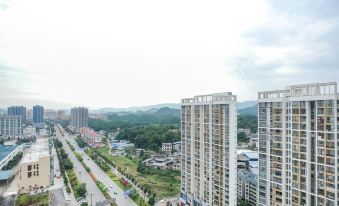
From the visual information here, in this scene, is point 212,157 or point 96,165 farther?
point 96,165

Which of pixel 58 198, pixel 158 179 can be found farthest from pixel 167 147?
pixel 58 198

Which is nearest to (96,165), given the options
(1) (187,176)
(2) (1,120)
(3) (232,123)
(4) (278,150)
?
(1) (187,176)

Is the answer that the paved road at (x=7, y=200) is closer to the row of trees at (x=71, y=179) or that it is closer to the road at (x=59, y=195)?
the road at (x=59, y=195)

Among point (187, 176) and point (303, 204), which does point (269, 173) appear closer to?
point (303, 204)

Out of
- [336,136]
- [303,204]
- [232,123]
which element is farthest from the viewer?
[232,123]

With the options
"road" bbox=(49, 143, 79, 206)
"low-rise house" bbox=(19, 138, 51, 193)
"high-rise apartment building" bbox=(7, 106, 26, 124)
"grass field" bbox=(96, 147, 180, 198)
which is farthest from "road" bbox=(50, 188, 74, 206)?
"high-rise apartment building" bbox=(7, 106, 26, 124)

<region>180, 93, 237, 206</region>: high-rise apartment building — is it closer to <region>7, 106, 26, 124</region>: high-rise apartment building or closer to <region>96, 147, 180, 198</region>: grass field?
<region>96, 147, 180, 198</region>: grass field

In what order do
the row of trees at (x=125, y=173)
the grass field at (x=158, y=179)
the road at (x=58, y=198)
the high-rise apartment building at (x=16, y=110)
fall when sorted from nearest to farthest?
the road at (x=58, y=198) → the row of trees at (x=125, y=173) → the grass field at (x=158, y=179) → the high-rise apartment building at (x=16, y=110)

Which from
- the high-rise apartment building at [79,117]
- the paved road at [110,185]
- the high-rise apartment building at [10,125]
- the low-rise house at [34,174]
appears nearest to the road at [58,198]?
the low-rise house at [34,174]
